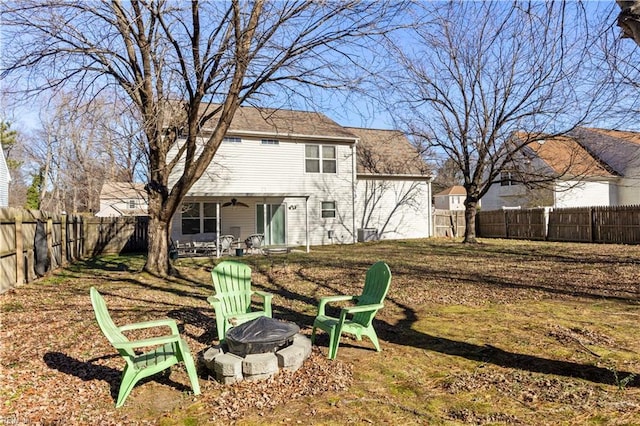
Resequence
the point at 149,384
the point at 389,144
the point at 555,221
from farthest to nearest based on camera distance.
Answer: the point at 389,144, the point at 555,221, the point at 149,384

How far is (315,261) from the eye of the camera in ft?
45.0

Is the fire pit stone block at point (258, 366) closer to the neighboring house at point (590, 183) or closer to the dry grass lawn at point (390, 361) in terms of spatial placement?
the dry grass lawn at point (390, 361)

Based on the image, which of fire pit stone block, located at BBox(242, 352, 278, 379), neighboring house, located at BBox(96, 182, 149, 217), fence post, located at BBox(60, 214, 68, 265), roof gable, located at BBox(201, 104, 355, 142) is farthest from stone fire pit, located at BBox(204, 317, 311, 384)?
neighboring house, located at BBox(96, 182, 149, 217)

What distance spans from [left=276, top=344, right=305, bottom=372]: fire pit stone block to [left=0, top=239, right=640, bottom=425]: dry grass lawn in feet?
0.29

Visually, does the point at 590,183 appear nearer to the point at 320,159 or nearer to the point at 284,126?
the point at 320,159

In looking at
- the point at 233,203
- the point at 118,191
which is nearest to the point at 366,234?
the point at 233,203

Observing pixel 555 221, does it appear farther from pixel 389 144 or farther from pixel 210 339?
pixel 210 339

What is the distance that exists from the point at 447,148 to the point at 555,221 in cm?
696

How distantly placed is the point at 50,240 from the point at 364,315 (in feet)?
33.8

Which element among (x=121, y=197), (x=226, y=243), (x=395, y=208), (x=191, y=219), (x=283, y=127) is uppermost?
(x=283, y=127)

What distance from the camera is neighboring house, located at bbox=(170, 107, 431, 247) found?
1838 centimetres

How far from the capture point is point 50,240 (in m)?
11.4

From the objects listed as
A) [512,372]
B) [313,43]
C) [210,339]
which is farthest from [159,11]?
[512,372]

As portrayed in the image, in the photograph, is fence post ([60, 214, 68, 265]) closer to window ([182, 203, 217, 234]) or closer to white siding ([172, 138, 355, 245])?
white siding ([172, 138, 355, 245])
